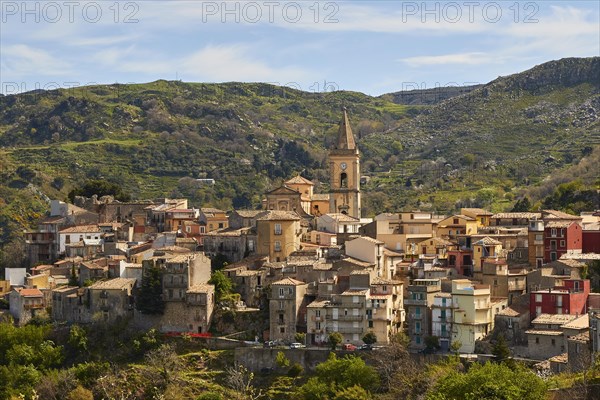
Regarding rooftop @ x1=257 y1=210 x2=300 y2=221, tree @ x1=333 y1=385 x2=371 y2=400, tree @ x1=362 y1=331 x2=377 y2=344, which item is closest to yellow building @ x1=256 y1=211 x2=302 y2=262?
rooftop @ x1=257 y1=210 x2=300 y2=221

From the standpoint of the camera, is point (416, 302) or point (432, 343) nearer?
point (432, 343)

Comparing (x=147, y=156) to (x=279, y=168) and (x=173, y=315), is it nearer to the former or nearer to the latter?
(x=279, y=168)

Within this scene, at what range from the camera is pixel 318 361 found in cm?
6419

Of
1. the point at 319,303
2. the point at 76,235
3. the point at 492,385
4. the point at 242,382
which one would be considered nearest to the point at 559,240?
the point at 319,303

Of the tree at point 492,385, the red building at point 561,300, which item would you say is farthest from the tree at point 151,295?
the red building at point 561,300

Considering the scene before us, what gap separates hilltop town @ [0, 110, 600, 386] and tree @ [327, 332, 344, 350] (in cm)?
54

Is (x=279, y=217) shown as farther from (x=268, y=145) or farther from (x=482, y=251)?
(x=268, y=145)

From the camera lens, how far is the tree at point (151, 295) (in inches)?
2736

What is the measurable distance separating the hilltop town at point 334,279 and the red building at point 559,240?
84mm

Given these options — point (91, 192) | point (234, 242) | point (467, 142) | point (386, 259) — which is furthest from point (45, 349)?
point (467, 142)

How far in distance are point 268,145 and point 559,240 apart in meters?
98.2

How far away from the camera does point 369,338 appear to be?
64.3 m

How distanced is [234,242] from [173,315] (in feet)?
29.2

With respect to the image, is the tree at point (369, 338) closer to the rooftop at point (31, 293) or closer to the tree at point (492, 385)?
the tree at point (492, 385)
